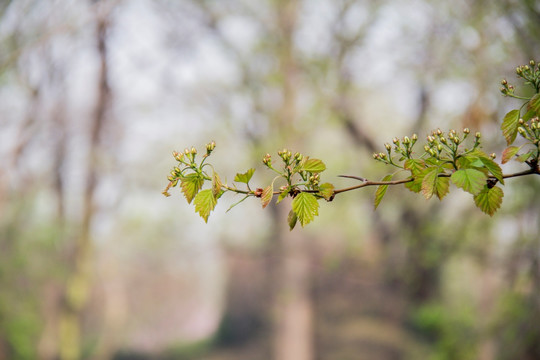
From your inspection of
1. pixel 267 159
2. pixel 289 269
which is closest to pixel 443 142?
pixel 267 159

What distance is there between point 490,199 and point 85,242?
9022 mm

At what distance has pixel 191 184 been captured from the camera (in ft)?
4.14

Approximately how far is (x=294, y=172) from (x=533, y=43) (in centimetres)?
361

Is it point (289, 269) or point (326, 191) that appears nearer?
point (326, 191)

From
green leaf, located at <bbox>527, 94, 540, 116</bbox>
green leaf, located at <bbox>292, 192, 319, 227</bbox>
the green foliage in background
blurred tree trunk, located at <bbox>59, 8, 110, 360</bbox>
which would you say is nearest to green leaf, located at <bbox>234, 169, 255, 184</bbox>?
the green foliage in background

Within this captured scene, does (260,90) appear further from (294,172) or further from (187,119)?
(294,172)

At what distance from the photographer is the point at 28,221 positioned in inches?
348

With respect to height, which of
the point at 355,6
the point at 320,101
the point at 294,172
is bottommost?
the point at 294,172

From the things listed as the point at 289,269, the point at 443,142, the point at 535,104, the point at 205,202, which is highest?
the point at 289,269

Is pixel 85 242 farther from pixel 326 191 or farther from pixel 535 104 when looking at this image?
pixel 535 104

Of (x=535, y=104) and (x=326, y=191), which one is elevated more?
(x=535, y=104)

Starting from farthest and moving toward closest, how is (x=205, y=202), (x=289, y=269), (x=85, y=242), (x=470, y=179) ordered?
(x=289, y=269)
(x=85, y=242)
(x=205, y=202)
(x=470, y=179)

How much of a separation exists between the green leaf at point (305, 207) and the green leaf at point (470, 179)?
323 millimetres

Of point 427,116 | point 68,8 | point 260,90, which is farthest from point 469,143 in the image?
point 260,90
